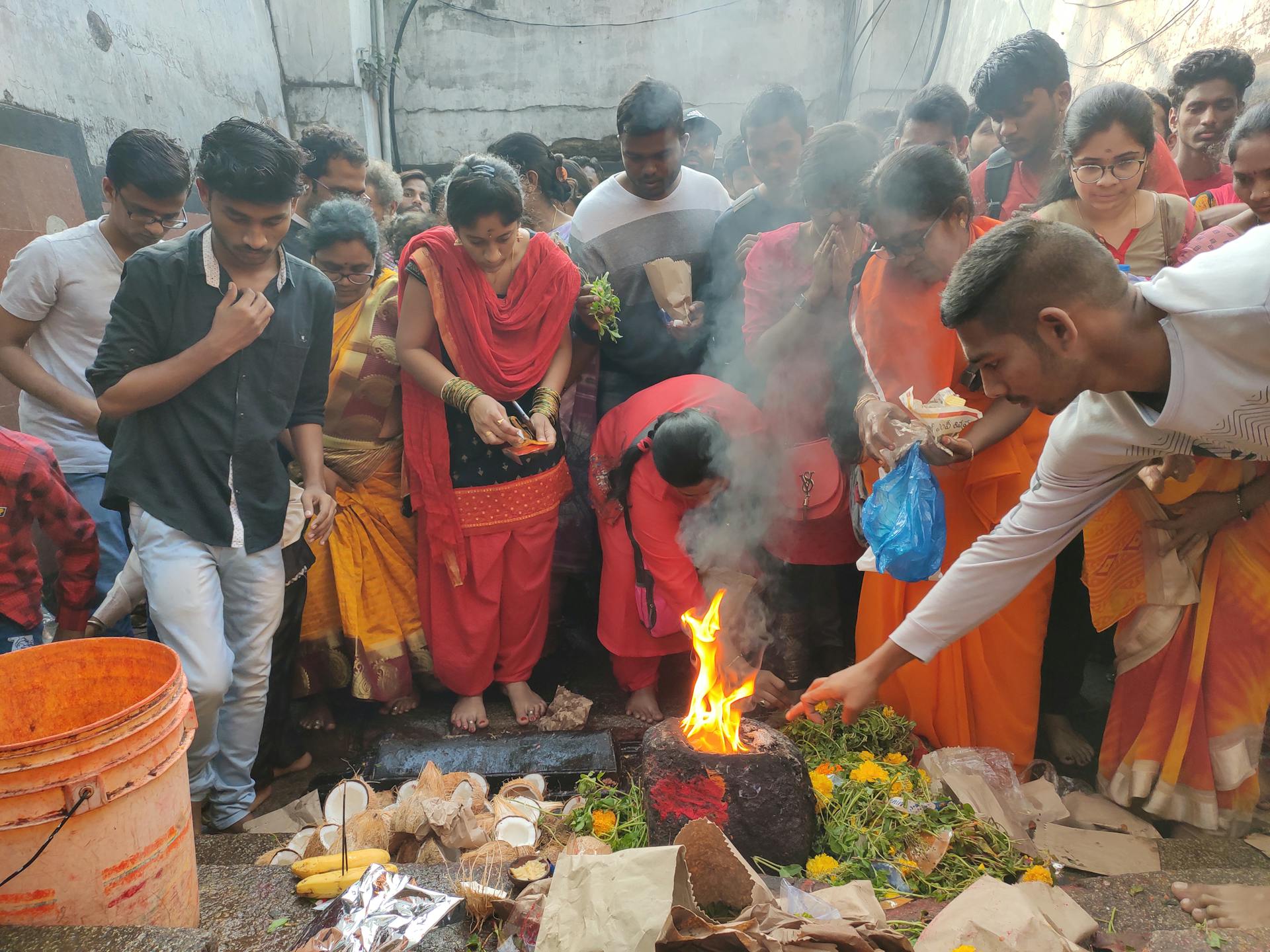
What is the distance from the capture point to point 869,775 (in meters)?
3.33

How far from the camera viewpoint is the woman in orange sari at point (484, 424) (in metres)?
4.13

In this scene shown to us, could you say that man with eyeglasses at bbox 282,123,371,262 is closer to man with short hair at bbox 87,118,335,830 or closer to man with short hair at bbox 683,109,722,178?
man with short hair at bbox 87,118,335,830

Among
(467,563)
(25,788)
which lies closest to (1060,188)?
(467,563)

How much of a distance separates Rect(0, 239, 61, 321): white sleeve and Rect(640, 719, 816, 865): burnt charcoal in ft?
12.2

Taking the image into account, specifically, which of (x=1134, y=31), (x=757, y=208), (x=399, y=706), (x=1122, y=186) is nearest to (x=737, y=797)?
(x=399, y=706)

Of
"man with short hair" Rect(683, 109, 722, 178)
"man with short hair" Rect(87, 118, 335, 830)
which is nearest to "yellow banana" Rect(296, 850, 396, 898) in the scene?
"man with short hair" Rect(87, 118, 335, 830)

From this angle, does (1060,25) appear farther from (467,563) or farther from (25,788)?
(25,788)

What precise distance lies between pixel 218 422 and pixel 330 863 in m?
1.86

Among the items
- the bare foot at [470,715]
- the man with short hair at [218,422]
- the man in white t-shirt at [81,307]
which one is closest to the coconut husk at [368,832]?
the man with short hair at [218,422]

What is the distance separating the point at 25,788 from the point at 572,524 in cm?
326

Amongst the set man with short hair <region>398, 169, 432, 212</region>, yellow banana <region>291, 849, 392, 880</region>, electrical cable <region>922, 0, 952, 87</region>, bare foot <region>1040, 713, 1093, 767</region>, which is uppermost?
electrical cable <region>922, 0, 952, 87</region>

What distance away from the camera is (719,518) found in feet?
13.9

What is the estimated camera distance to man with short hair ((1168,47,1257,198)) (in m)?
4.15

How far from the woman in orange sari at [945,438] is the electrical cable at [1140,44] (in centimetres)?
348
